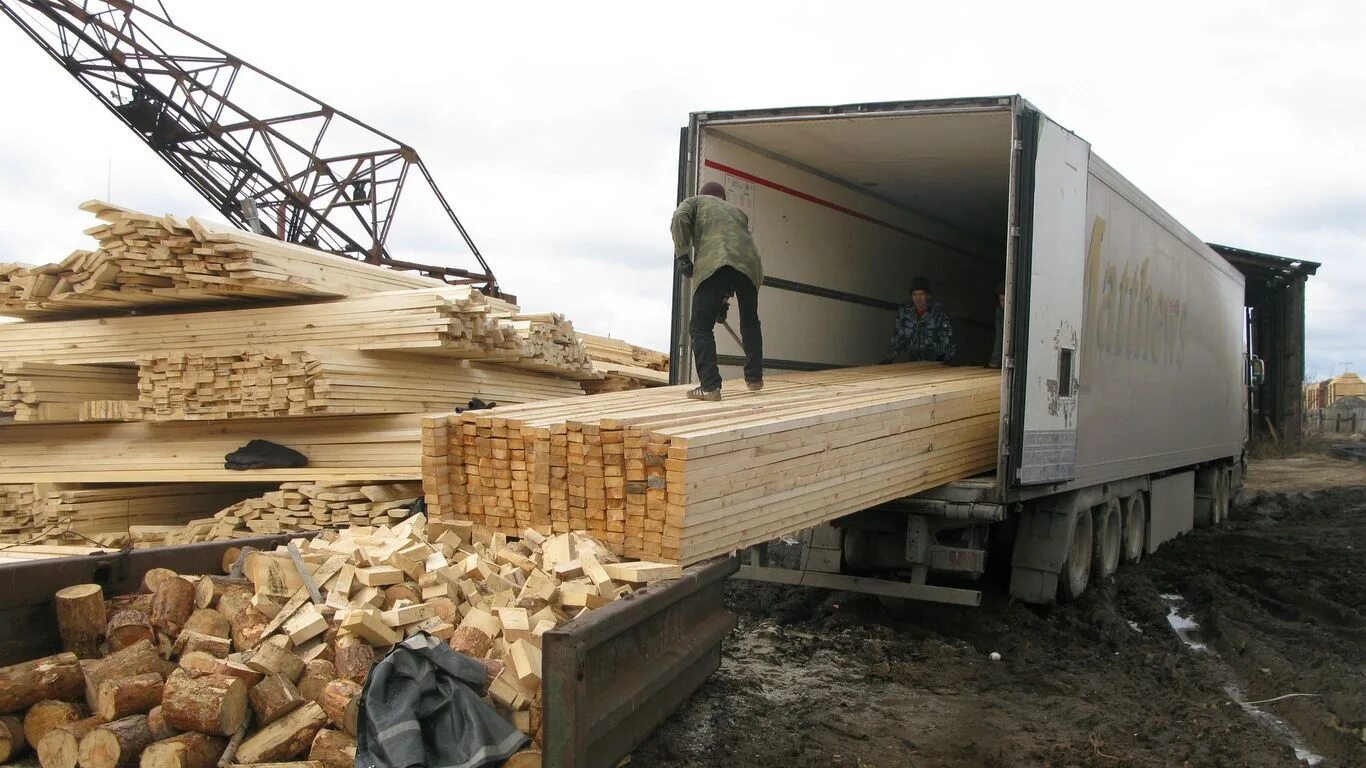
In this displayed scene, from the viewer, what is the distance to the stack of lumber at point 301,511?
8.55 m

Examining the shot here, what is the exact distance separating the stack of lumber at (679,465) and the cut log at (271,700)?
66.2 inches

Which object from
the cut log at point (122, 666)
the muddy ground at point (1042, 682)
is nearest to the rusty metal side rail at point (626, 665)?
the muddy ground at point (1042, 682)

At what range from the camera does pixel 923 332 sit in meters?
10.5

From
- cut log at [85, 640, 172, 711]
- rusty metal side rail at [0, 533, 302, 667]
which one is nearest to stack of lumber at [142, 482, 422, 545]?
rusty metal side rail at [0, 533, 302, 667]

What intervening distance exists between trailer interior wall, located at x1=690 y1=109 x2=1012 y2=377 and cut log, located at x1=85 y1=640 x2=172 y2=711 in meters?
5.20

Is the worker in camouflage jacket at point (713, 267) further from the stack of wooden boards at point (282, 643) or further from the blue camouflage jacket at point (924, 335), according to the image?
the blue camouflage jacket at point (924, 335)

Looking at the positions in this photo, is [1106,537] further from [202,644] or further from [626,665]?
[202,644]

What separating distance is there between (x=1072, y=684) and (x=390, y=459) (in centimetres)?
539

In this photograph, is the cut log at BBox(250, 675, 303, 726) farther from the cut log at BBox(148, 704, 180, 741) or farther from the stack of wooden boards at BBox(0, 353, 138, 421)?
the stack of wooden boards at BBox(0, 353, 138, 421)

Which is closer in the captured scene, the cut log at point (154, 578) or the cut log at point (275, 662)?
the cut log at point (275, 662)

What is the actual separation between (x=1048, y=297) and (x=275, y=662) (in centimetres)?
548

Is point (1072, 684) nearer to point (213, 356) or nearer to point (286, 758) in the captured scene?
point (286, 758)

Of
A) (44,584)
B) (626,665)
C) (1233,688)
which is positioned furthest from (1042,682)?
(44,584)

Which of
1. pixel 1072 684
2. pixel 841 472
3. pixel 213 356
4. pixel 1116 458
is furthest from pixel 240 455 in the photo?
pixel 1116 458
